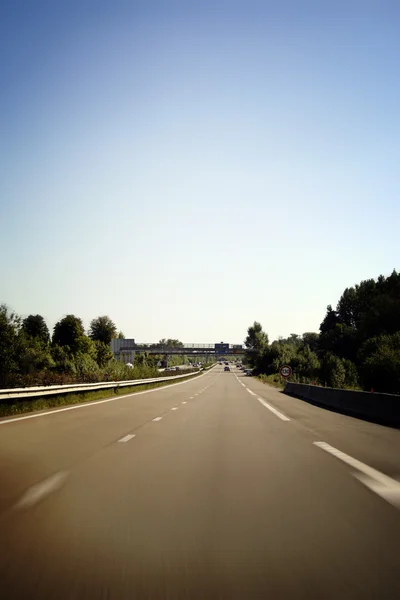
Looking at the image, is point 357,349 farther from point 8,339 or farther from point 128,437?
point 128,437

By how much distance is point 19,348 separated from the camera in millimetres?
87625

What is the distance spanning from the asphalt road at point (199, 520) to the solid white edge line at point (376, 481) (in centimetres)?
2

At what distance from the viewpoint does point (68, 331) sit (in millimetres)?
136500

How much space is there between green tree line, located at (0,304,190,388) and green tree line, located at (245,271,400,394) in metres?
17.4

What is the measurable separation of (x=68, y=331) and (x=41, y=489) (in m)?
131

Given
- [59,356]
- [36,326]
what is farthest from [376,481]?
[36,326]

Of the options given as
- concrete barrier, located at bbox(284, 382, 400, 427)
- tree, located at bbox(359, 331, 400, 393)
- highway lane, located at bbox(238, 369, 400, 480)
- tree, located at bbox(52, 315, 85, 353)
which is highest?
tree, located at bbox(52, 315, 85, 353)

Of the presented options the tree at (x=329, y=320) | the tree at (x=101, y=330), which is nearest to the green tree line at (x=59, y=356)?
the tree at (x=101, y=330)

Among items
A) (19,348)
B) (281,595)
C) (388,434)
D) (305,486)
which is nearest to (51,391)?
(388,434)

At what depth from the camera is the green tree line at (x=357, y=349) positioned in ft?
146

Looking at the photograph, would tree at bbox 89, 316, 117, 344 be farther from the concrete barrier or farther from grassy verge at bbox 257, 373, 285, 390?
the concrete barrier

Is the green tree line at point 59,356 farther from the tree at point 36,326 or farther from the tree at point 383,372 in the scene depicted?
the tree at point 383,372

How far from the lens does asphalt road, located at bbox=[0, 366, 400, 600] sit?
452 cm

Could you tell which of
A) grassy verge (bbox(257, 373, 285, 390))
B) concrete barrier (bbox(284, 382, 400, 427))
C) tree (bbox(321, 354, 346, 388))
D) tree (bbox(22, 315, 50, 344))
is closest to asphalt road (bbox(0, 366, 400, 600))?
concrete barrier (bbox(284, 382, 400, 427))
